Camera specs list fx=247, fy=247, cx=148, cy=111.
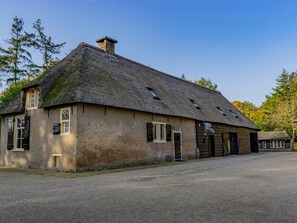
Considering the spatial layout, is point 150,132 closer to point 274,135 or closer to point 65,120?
point 65,120

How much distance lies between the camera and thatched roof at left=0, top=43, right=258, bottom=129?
40.9 ft

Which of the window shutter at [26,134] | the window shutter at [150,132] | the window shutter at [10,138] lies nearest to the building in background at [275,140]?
the window shutter at [150,132]

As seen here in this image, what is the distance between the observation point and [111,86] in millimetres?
14250

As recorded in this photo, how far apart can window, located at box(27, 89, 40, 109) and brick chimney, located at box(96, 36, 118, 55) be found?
6090 millimetres

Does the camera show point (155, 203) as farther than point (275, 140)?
No

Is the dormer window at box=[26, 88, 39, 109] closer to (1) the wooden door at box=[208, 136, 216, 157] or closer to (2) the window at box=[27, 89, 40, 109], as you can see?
(2) the window at box=[27, 89, 40, 109]

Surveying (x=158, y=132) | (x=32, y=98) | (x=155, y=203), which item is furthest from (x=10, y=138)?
(x=155, y=203)

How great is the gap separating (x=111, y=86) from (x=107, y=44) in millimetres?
5636

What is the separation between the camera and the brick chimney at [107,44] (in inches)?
725

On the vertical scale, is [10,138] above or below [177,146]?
above

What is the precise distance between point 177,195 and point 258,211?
1.99m

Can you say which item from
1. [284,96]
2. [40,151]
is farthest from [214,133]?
[284,96]

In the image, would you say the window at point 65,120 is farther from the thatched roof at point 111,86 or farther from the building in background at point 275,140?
the building in background at point 275,140

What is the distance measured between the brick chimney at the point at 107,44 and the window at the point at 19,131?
7.51 metres
